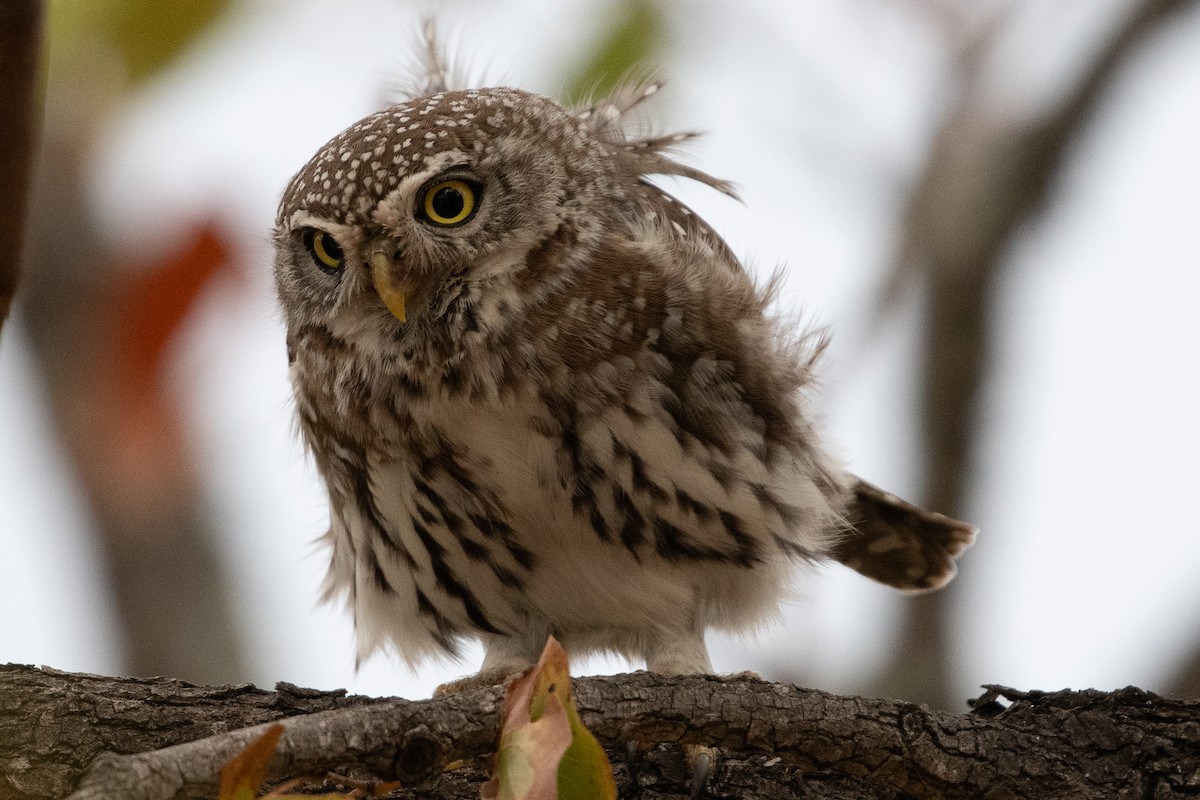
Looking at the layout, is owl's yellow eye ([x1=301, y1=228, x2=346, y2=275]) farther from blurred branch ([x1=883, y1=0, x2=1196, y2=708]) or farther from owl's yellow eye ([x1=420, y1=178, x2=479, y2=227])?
blurred branch ([x1=883, y1=0, x2=1196, y2=708])

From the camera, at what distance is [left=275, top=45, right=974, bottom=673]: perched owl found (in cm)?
402

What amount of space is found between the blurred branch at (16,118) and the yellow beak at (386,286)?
2188mm

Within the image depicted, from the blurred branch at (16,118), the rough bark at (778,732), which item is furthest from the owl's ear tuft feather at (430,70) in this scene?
the blurred branch at (16,118)

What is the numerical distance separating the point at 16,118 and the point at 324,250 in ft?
8.54

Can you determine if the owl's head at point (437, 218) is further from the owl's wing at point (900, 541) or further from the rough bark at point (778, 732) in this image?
the owl's wing at point (900, 541)

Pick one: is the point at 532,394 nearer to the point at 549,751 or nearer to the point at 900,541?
the point at 549,751

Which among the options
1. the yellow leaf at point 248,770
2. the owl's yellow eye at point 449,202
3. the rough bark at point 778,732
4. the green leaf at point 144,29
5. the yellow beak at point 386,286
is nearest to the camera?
the yellow leaf at point 248,770

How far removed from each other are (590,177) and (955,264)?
180cm

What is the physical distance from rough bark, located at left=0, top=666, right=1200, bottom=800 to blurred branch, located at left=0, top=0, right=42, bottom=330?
146cm

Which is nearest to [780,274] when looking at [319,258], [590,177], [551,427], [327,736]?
[590,177]

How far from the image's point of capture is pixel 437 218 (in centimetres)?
415

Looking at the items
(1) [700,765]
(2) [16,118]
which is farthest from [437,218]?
(2) [16,118]

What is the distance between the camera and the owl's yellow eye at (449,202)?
414 centimetres

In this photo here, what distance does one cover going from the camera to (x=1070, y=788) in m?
3.15
